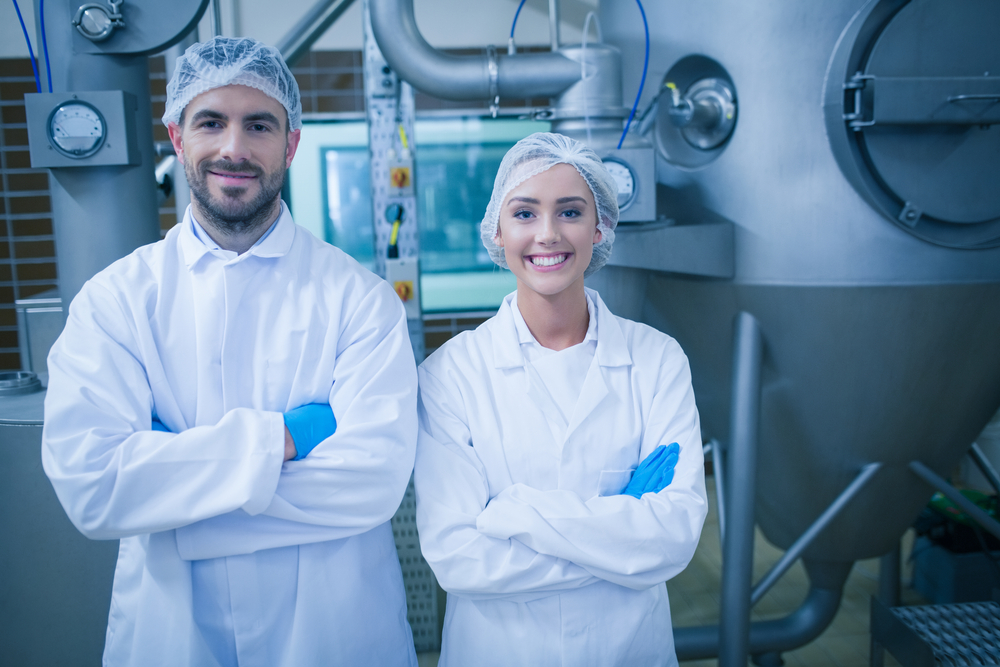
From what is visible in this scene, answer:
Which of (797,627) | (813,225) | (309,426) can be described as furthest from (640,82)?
(797,627)

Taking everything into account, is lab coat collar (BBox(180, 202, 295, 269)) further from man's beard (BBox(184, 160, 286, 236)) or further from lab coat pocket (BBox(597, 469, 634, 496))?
lab coat pocket (BBox(597, 469, 634, 496))

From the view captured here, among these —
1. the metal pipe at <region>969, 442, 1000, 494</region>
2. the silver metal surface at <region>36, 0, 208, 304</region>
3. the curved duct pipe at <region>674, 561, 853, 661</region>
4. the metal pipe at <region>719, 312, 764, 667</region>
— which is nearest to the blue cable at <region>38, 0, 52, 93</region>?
the silver metal surface at <region>36, 0, 208, 304</region>

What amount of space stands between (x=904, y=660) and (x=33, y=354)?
9.49ft

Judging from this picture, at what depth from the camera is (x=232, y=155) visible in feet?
3.67

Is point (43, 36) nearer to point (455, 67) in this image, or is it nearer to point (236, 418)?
point (455, 67)

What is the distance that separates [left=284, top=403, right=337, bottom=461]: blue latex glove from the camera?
3.57ft

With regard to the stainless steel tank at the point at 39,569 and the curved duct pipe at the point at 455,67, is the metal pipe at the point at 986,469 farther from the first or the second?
the stainless steel tank at the point at 39,569

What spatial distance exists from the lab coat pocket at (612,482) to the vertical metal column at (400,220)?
1172 mm

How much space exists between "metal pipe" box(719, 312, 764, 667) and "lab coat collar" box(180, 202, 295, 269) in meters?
1.11

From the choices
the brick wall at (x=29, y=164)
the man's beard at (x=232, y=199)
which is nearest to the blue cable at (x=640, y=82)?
the man's beard at (x=232, y=199)

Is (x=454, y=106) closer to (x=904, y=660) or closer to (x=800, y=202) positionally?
(x=800, y=202)

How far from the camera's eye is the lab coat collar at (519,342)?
1240mm

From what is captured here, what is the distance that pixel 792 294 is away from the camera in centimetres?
166

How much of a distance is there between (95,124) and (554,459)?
4.14 feet
